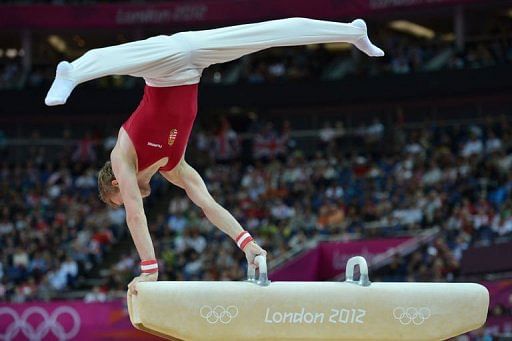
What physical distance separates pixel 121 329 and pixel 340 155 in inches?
345

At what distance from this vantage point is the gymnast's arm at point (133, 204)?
6750 mm

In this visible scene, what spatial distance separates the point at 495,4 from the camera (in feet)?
78.5

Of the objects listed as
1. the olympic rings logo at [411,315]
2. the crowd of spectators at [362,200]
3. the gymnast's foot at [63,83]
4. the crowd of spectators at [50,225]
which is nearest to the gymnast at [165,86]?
the gymnast's foot at [63,83]

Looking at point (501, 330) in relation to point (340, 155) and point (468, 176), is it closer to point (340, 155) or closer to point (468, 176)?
point (468, 176)

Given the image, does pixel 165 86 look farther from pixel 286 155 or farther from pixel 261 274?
pixel 286 155

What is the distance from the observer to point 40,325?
16.2 metres

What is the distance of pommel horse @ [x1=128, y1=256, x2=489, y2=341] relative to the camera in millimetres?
6094

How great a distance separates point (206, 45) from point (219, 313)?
1947 mm

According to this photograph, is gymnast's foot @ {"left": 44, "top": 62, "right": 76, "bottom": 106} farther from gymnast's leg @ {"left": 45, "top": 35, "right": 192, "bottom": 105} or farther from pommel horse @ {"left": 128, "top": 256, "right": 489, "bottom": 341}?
pommel horse @ {"left": 128, "top": 256, "right": 489, "bottom": 341}

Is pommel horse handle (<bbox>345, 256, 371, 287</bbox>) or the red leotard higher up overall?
the red leotard

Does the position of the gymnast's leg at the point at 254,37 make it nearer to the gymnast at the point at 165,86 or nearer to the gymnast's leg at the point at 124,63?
the gymnast at the point at 165,86

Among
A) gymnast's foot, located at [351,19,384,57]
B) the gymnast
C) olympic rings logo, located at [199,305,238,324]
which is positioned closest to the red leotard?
the gymnast

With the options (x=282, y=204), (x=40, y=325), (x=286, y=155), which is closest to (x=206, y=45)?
(x=40, y=325)

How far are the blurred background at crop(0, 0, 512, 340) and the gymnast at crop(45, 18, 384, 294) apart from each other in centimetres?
802
